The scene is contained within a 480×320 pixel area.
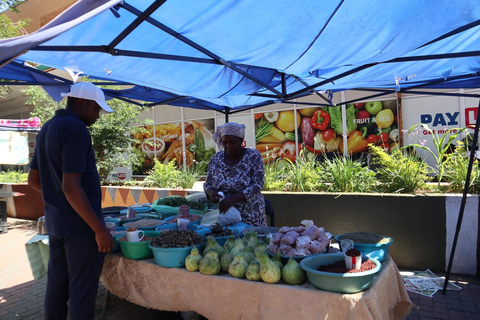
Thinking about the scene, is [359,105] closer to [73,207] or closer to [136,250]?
[136,250]

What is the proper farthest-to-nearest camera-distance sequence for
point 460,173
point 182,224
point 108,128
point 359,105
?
point 359,105 → point 108,128 → point 460,173 → point 182,224

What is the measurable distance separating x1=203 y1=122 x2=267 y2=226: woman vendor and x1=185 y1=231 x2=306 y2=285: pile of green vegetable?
0.94m

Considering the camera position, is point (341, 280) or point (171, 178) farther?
point (171, 178)

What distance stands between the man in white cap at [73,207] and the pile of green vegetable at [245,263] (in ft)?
2.10

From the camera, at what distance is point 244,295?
2062 millimetres

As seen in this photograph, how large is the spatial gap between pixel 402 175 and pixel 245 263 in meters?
3.40

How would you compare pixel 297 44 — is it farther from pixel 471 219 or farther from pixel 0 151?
pixel 0 151

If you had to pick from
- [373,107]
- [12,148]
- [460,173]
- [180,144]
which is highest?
[373,107]

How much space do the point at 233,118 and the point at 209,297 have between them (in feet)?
39.1

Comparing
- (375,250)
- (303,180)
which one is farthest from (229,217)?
(303,180)

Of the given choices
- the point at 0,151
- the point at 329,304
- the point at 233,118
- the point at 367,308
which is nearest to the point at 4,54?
the point at 329,304

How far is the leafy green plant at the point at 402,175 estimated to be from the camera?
15.2 feet

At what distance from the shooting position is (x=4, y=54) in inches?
66.4

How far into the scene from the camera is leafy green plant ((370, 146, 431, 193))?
182 inches
